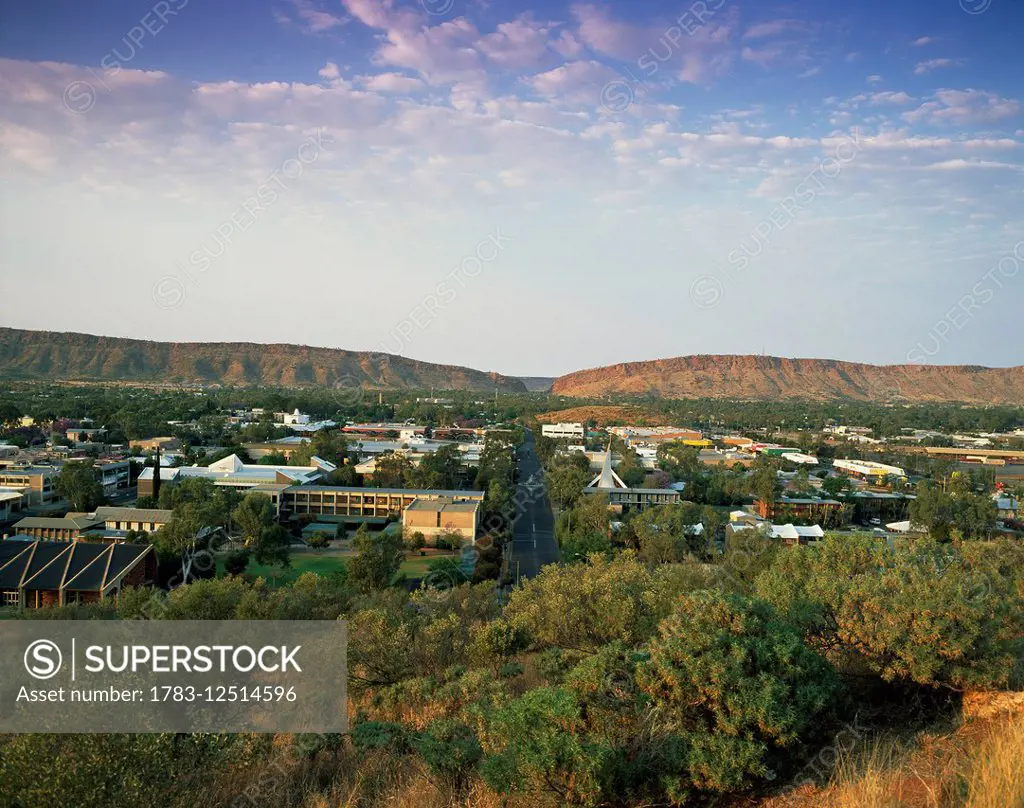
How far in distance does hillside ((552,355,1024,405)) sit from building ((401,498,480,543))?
414ft

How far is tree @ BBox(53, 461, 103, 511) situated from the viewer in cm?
2975

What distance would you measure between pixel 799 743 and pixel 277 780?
4353 mm

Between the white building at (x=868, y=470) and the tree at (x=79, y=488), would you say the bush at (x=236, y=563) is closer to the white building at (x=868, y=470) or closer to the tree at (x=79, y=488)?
the tree at (x=79, y=488)

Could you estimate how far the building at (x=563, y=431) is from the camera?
64.7 meters

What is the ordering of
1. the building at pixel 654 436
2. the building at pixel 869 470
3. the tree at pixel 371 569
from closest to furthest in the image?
the tree at pixel 371 569, the building at pixel 869 470, the building at pixel 654 436

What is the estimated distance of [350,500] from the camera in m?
32.4

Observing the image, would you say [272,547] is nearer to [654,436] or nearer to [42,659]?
[42,659]

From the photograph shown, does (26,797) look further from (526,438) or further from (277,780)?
(526,438)

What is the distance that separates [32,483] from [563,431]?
142 ft

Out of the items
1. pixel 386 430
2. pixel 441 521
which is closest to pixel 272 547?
pixel 441 521

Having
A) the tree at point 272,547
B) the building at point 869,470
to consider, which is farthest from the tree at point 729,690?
the building at point 869,470

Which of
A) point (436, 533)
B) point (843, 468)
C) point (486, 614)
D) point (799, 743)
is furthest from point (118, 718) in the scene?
point (843, 468)

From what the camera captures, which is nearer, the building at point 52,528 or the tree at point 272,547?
the tree at point 272,547

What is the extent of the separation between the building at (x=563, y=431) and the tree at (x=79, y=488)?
3994cm
